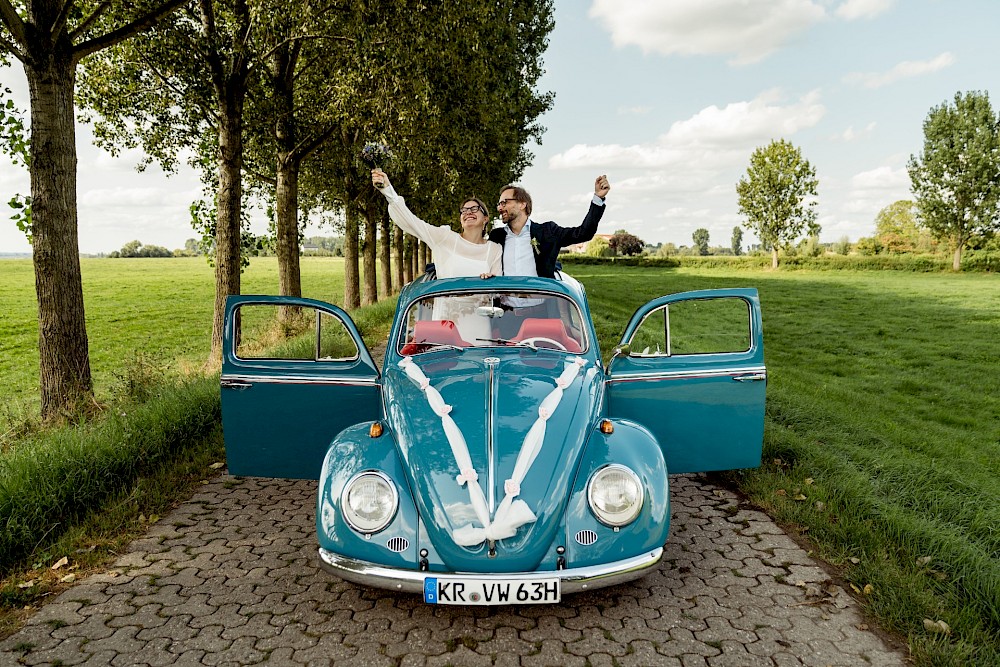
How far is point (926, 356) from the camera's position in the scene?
15.4 metres

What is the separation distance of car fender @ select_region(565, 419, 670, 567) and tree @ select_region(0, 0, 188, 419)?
579 centimetres

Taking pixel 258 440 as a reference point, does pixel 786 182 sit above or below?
above

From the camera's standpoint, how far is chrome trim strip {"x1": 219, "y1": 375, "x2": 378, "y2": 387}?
4.52m

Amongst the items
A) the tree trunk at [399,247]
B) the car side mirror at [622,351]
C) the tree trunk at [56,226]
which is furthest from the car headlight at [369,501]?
the tree trunk at [399,247]

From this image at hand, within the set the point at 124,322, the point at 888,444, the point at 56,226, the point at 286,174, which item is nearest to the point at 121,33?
the point at 56,226

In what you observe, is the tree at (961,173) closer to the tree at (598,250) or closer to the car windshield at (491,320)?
the tree at (598,250)

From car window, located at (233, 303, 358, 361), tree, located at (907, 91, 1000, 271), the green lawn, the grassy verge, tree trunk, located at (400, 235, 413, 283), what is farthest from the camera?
tree, located at (907, 91, 1000, 271)

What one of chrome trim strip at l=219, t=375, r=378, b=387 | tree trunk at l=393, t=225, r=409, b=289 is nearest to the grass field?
chrome trim strip at l=219, t=375, r=378, b=387

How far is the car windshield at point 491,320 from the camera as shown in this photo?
15.1 ft

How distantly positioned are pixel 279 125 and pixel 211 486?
9930mm

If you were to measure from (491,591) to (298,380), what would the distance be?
7.24 feet

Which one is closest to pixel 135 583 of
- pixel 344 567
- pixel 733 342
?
pixel 344 567

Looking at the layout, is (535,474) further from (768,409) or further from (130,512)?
(768,409)

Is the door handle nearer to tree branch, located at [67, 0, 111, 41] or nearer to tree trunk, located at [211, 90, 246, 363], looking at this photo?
tree branch, located at [67, 0, 111, 41]
